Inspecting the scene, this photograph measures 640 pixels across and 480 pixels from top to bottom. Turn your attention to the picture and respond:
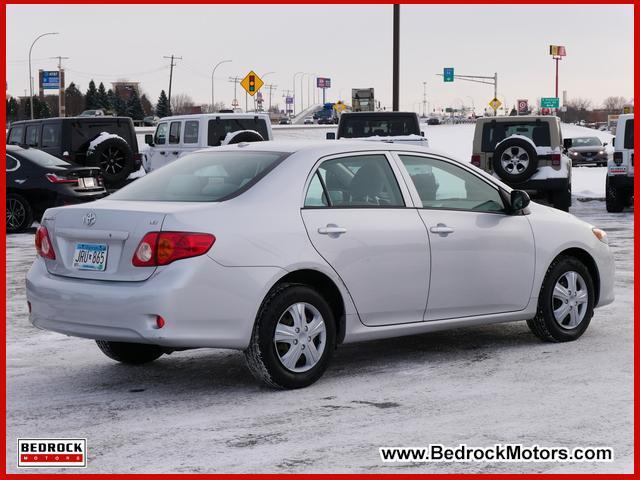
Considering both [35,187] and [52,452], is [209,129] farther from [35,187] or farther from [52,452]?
[52,452]

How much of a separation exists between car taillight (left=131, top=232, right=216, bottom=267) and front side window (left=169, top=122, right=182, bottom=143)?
17980mm

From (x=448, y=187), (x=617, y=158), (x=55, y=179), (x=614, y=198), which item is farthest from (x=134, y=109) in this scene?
(x=448, y=187)

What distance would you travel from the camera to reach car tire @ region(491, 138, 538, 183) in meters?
20.2

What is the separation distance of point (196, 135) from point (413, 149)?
16.2 meters

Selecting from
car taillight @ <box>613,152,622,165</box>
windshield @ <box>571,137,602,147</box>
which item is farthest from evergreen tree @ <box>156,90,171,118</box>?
car taillight @ <box>613,152,622,165</box>

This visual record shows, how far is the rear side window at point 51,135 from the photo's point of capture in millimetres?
25859

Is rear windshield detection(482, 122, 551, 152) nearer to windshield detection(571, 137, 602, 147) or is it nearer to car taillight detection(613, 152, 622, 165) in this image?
car taillight detection(613, 152, 622, 165)

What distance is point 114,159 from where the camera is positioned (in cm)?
2595

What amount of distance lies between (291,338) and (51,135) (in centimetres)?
2016

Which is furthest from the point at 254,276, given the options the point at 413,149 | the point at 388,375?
the point at 413,149

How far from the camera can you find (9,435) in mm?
5973

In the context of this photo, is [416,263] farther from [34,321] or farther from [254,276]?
[34,321]

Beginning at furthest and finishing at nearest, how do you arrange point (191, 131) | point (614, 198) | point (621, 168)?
1. point (191, 131)
2. point (614, 198)
3. point (621, 168)

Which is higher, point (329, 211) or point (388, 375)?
point (329, 211)
